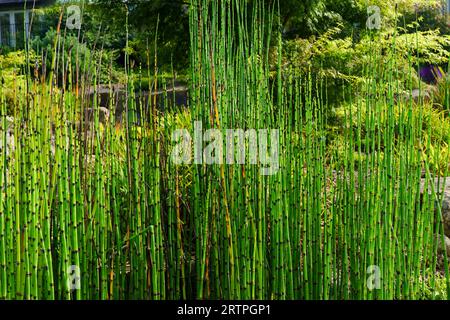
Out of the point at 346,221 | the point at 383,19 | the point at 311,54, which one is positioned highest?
the point at 383,19

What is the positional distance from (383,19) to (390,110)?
11.7 ft

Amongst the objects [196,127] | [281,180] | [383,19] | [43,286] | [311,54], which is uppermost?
[383,19]

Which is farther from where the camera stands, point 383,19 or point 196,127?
point 383,19

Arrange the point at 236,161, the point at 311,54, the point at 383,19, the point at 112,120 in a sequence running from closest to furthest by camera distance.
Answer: the point at 236,161, the point at 112,120, the point at 311,54, the point at 383,19

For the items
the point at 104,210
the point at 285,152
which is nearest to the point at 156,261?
the point at 104,210

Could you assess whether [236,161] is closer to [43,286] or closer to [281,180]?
[281,180]

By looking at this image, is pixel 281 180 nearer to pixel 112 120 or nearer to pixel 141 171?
pixel 141 171

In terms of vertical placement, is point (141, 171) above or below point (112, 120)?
below

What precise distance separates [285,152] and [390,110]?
0.95ft

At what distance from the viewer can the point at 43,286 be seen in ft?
4.80

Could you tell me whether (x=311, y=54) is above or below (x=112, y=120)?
above

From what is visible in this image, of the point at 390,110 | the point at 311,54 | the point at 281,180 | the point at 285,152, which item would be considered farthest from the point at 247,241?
the point at 311,54

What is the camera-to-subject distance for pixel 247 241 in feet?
4.73

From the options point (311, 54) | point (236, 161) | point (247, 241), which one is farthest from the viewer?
point (311, 54)
